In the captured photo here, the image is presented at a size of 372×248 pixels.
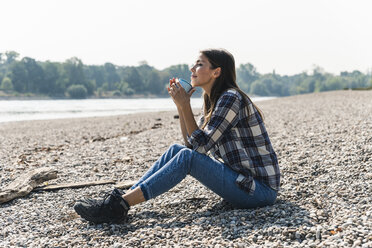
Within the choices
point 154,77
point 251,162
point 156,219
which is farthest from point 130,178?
point 154,77

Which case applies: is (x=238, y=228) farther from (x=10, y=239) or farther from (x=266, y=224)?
(x=10, y=239)

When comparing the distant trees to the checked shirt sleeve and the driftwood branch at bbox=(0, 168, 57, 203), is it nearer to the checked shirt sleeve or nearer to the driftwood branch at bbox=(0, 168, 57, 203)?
the driftwood branch at bbox=(0, 168, 57, 203)

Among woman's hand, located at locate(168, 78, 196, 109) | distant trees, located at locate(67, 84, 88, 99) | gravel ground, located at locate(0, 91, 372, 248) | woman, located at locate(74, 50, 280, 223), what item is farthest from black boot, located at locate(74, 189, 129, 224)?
distant trees, located at locate(67, 84, 88, 99)

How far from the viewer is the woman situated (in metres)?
3.63

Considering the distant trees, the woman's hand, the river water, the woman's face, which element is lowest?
the river water

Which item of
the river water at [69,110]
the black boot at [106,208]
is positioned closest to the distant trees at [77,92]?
the river water at [69,110]

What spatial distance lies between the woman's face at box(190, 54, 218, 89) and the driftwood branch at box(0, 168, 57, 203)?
3031mm

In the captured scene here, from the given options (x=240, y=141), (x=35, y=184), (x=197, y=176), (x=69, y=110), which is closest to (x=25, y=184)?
(x=35, y=184)

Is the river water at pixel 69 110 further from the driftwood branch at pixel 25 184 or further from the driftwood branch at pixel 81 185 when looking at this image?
the driftwood branch at pixel 81 185

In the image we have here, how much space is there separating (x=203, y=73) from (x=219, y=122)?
0.56 meters

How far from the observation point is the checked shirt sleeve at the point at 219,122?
358 centimetres

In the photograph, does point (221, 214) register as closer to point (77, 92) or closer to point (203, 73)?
point (203, 73)

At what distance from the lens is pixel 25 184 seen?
17.5 feet

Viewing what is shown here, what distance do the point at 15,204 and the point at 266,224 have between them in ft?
11.0
